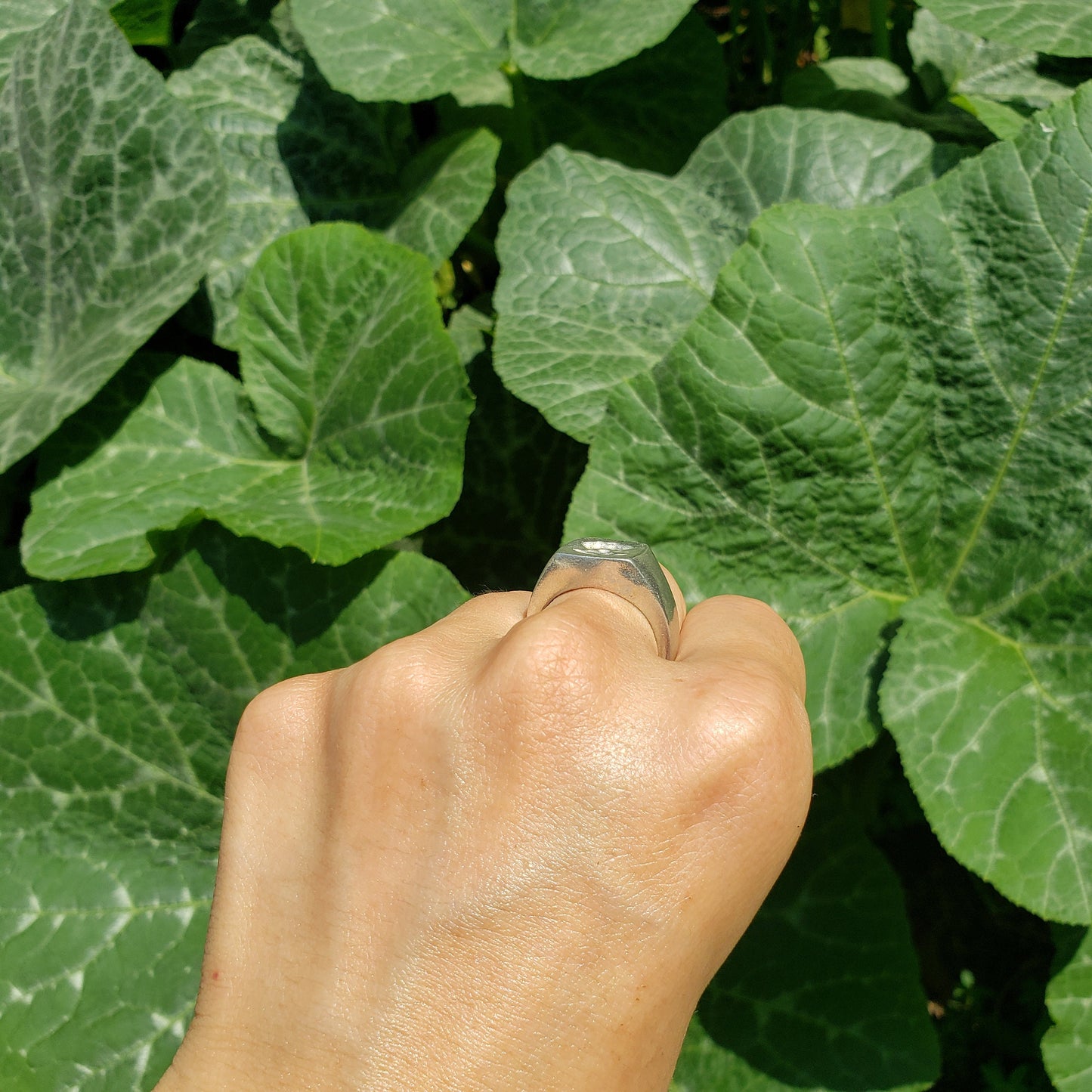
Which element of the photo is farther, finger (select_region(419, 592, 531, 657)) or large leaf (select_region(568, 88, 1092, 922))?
large leaf (select_region(568, 88, 1092, 922))

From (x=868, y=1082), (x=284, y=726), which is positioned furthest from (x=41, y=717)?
(x=868, y=1082)

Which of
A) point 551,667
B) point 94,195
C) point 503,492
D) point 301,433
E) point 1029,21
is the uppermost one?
point 1029,21

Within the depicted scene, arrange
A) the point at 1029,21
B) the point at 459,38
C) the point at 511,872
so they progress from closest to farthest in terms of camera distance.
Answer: the point at 511,872 < the point at 1029,21 < the point at 459,38

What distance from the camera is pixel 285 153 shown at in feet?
6.72

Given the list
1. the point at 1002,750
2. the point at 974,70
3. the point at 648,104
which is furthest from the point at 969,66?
the point at 1002,750

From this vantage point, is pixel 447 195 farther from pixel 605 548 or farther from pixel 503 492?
pixel 605 548

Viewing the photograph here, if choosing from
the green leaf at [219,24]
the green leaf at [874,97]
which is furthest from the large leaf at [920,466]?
the green leaf at [219,24]

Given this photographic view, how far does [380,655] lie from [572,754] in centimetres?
23

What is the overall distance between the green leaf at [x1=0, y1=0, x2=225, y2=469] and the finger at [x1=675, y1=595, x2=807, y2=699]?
3.68 ft

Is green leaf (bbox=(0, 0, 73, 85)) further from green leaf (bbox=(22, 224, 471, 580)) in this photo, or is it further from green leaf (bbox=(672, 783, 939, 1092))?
green leaf (bbox=(672, 783, 939, 1092))

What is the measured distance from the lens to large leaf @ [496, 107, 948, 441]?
5.68 ft

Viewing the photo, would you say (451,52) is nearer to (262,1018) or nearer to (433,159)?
(433,159)

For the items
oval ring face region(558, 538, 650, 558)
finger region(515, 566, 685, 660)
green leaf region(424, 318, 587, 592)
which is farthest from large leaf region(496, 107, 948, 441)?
finger region(515, 566, 685, 660)

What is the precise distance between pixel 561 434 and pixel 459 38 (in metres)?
0.80
